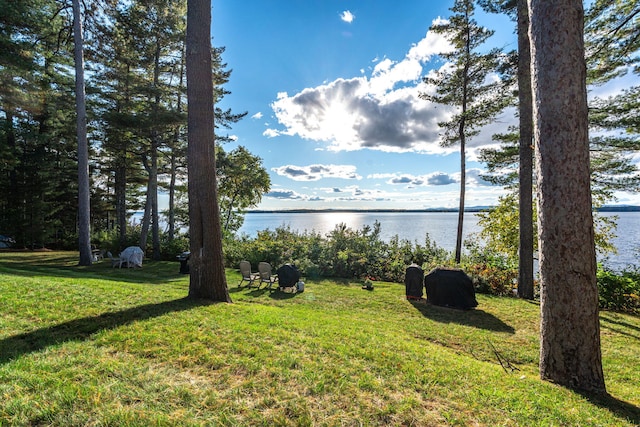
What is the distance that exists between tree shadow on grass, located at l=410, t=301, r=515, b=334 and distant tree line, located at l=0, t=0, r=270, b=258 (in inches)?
519

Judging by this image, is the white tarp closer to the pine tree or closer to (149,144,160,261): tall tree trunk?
(149,144,160,261): tall tree trunk

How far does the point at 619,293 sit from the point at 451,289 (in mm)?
4586

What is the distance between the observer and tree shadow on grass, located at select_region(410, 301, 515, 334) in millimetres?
6066

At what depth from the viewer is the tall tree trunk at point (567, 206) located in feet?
10.0

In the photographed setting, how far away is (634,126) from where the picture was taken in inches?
360

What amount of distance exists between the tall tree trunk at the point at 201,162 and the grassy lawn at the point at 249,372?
810 mm

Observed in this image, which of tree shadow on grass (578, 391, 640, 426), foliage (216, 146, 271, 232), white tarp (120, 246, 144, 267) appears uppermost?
foliage (216, 146, 271, 232)

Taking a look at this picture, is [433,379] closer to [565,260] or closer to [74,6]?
[565,260]

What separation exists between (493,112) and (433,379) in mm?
12095

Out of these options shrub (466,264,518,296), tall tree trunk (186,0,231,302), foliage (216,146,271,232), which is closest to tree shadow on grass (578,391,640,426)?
tall tree trunk (186,0,231,302)

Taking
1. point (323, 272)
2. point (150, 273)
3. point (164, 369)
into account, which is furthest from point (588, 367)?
point (150, 273)

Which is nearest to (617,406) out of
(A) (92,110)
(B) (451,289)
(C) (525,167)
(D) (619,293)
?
(B) (451,289)

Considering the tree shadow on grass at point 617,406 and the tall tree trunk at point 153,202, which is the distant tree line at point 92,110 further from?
the tree shadow on grass at point 617,406

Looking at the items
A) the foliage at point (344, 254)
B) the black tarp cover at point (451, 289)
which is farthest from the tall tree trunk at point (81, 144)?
the black tarp cover at point (451, 289)
